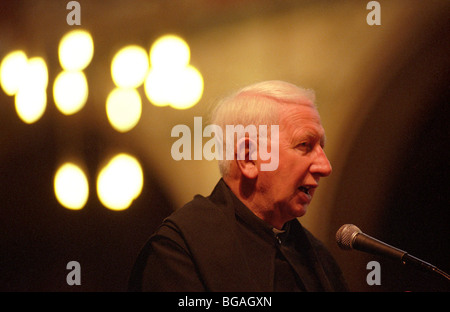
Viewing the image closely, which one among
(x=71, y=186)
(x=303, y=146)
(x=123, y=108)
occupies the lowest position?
(x=71, y=186)

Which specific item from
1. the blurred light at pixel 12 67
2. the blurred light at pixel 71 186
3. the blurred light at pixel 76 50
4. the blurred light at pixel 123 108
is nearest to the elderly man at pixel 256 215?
the blurred light at pixel 123 108

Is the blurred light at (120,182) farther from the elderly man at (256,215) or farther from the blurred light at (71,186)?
the elderly man at (256,215)

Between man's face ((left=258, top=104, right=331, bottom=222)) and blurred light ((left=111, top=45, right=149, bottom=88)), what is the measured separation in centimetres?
85

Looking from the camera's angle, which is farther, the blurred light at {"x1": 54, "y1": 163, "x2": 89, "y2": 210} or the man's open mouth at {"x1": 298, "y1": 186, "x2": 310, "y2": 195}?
the blurred light at {"x1": 54, "y1": 163, "x2": 89, "y2": 210}

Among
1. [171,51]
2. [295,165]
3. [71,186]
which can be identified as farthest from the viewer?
[171,51]

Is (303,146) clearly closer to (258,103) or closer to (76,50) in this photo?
(258,103)

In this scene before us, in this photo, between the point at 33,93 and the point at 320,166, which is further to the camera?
the point at 33,93

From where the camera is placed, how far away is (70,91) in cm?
225

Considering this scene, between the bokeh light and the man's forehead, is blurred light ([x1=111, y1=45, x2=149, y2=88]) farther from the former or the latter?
the man's forehead

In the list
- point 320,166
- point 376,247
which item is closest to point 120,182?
point 320,166

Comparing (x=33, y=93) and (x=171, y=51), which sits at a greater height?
(x=171, y=51)

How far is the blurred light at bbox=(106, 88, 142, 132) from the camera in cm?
226

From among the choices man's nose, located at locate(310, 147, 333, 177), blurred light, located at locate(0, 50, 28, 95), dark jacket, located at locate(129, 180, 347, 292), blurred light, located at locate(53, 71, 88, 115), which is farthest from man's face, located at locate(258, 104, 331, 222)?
blurred light, located at locate(0, 50, 28, 95)

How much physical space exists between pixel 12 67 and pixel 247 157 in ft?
4.00
